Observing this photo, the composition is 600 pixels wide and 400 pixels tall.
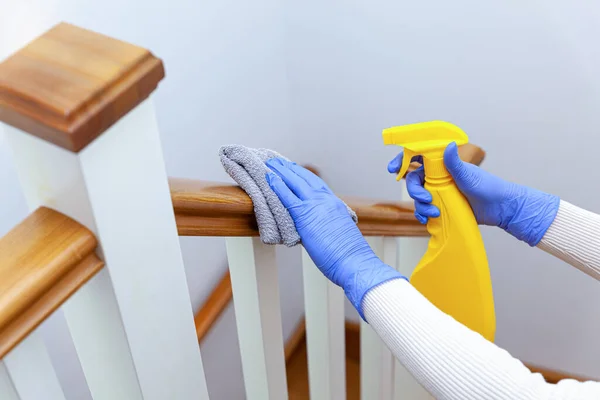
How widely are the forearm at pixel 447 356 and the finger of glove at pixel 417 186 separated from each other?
0.18 meters

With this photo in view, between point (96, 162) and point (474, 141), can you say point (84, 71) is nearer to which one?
point (96, 162)

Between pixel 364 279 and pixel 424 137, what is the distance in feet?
0.79

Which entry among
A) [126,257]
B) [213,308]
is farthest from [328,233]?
[213,308]

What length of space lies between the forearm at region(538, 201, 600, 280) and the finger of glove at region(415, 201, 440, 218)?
0.70ft

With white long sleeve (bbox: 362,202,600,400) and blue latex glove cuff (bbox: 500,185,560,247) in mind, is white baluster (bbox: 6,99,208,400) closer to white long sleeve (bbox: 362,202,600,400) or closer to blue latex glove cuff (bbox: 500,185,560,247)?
white long sleeve (bbox: 362,202,600,400)

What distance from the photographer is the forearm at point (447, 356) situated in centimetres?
73

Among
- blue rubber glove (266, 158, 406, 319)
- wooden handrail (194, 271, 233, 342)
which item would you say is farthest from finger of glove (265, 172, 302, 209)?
wooden handrail (194, 271, 233, 342)

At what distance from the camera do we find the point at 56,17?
47.3 inches

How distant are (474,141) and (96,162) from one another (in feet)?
5.06

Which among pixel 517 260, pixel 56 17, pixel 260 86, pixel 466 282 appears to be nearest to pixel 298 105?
pixel 260 86

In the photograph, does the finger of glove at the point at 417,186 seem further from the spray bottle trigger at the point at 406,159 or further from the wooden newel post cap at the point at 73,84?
the wooden newel post cap at the point at 73,84

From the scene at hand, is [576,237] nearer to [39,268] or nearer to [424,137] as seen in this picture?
[424,137]

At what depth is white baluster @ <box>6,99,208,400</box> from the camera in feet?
1.71

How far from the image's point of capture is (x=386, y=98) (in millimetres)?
1943
